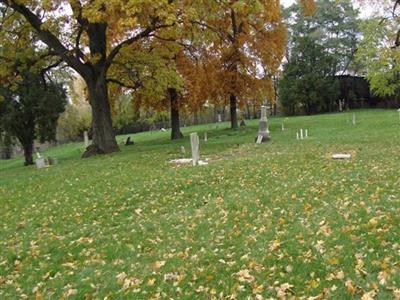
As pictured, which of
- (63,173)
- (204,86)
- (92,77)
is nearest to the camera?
(63,173)

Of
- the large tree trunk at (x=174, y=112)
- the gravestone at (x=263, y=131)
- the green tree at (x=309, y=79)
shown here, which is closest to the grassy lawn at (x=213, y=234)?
the gravestone at (x=263, y=131)

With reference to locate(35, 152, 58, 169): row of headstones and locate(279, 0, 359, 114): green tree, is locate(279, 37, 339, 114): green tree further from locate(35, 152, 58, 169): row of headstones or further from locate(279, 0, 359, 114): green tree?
locate(35, 152, 58, 169): row of headstones

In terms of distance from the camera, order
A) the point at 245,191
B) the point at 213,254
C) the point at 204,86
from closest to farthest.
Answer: the point at 213,254 → the point at 245,191 → the point at 204,86

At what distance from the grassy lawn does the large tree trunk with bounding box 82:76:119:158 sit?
933cm

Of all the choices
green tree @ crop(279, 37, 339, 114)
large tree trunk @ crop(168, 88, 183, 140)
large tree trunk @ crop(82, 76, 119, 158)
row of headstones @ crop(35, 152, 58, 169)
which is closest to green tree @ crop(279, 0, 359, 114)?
green tree @ crop(279, 37, 339, 114)

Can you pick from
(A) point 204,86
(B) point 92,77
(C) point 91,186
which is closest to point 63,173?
(C) point 91,186

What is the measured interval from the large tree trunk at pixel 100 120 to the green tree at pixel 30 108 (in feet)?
22.4

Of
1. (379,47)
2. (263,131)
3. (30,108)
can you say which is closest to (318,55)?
(379,47)

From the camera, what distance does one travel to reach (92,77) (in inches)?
971

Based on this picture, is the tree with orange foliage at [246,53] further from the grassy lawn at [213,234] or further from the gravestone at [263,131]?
the grassy lawn at [213,234]

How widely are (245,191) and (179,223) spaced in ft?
8.03

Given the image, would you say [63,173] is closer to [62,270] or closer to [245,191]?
[245,191]

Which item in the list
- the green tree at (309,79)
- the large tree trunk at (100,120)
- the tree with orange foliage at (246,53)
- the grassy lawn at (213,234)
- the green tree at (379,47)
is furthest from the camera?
the green tree at (309,79)

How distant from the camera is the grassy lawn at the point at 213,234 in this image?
625cm
